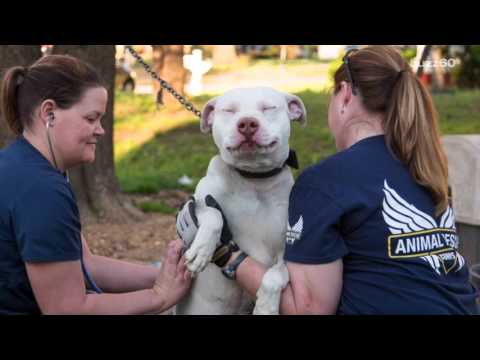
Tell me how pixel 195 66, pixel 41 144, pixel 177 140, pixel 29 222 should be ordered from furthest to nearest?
pixel 177 140
pixel 195 66
pixel 41 144
pixel 29 222

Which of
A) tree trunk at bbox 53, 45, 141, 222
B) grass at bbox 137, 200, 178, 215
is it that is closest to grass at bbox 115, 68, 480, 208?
grass at bbox 137, 200, 178, 215

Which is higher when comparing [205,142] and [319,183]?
[319,183]

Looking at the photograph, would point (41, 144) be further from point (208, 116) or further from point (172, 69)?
point (172, 69)

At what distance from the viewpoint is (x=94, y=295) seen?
8.12 ft

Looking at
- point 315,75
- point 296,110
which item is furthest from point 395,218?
point 315,75

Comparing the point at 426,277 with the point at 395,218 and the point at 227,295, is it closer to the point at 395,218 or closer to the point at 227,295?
the point at 395,218

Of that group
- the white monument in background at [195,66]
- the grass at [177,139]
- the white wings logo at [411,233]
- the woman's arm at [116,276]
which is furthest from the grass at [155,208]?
the white wings logo at [411,233]

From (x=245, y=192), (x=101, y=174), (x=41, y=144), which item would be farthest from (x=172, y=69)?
(x=41, y=144)

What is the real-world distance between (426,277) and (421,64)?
2.79 meters

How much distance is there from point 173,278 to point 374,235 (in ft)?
2.77

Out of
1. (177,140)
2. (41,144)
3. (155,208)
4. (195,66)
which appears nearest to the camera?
(41,144)

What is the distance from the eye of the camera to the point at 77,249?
7.69ft

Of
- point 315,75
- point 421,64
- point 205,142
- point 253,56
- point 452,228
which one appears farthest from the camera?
point 253,56

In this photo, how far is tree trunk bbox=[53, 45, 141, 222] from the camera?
5891mm
